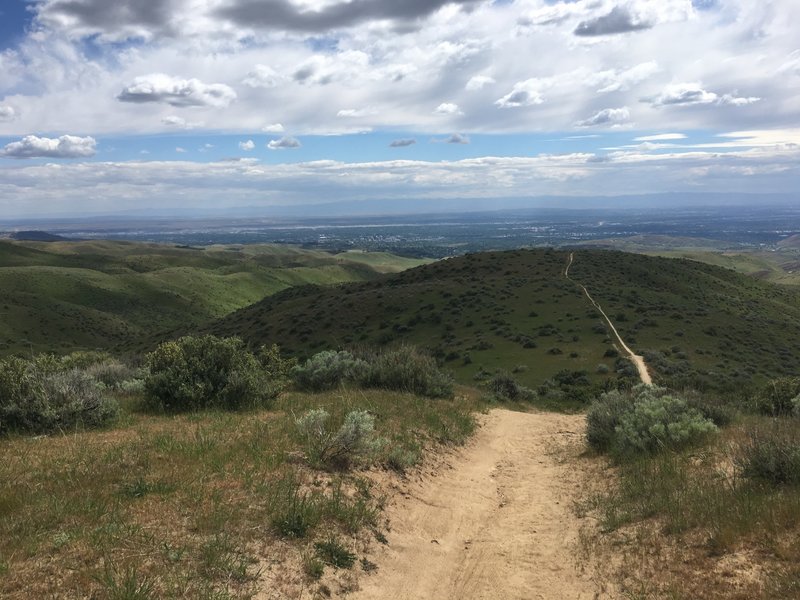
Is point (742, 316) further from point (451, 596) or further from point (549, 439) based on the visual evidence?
point (451, 596)

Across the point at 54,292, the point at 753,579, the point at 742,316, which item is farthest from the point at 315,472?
the point at 54,292

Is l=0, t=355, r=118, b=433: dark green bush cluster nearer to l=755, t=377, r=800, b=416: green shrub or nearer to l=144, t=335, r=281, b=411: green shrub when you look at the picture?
l=144, t=335, r=281, b=411: green shrub

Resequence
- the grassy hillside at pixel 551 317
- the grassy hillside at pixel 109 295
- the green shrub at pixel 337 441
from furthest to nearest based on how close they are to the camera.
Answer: the grassy hillside at pixel 109 295 < the grassy hillside at pixel 551 317 < the green shrub at pixel 337 441

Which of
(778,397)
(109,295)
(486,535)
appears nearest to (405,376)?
(486,535)

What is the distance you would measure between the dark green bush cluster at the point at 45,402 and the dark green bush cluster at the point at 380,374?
671cm

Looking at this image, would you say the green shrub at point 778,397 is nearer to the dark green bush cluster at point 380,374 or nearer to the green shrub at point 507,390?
the green shrub at point 507,390

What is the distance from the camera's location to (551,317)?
47.1 metres

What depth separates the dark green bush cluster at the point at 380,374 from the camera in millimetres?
15383

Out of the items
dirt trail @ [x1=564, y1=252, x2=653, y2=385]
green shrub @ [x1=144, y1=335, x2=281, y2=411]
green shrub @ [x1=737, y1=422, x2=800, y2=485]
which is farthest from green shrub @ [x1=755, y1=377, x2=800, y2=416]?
green shrub @ [x1=144, y1=335, x2=281, y2=411]

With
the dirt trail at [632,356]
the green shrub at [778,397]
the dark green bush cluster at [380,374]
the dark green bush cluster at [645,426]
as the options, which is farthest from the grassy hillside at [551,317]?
the dark green bush cluster at [645,426]

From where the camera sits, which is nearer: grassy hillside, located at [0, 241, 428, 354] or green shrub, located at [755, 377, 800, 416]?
green shrub, located at [755, 377, 800, 416]

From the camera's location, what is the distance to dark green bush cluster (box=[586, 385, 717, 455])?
29.6 feet

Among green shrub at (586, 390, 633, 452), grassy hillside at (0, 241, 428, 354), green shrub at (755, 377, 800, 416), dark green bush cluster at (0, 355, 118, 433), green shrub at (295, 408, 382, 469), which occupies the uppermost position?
dark green bush cluster at (0, 355, 118, 433)

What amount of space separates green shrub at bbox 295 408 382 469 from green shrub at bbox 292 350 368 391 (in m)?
6.56
